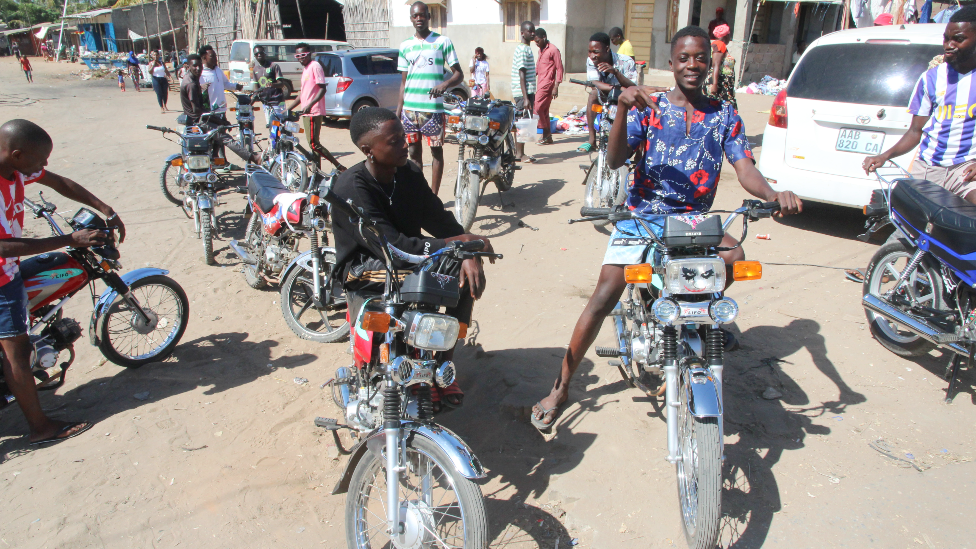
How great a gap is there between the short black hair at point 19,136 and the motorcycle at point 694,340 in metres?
3.00

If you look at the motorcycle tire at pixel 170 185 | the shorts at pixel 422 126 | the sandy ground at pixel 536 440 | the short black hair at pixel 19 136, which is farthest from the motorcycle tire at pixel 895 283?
the motorcycle tire at pixel 170 185

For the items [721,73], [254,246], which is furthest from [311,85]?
[721,73]

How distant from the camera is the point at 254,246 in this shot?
5402 mm

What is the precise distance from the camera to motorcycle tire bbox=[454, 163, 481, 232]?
6.43m

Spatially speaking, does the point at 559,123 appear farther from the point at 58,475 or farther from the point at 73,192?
the point at 58,475

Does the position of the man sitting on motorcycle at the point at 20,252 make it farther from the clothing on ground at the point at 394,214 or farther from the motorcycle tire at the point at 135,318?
the clothing on ground at the point at 394,214

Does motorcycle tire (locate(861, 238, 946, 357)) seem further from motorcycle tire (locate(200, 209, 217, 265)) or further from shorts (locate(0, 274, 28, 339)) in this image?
motorcycle tire (locate(200, 209, 217, 265))

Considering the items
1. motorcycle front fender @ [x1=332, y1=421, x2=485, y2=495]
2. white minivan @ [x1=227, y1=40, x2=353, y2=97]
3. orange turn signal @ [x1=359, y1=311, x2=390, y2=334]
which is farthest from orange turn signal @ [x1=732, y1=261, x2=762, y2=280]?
white minivan @ [x1=227, y1=40, x2=353, y2=97]

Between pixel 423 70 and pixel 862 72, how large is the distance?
14.4 ft

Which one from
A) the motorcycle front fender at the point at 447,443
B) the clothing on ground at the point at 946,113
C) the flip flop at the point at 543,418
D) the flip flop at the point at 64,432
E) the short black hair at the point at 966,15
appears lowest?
the flip flop at the point at 64,432

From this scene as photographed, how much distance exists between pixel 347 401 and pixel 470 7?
60.9ft

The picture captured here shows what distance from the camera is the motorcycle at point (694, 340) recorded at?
7.37 feet

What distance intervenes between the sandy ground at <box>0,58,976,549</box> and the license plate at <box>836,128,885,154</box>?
1.00 metres

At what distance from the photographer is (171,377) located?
13.5ft
